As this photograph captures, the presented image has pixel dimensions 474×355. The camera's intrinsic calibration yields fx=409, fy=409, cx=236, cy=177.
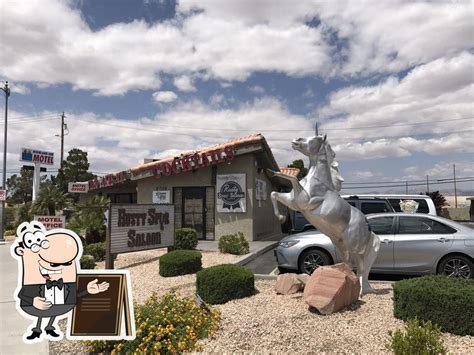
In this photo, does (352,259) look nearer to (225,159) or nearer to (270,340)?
(270,340)

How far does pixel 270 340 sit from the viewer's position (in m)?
4.76

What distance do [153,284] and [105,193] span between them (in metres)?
14.8

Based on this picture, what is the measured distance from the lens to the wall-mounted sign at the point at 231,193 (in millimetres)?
17047

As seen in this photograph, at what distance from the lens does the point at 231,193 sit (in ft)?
56.4

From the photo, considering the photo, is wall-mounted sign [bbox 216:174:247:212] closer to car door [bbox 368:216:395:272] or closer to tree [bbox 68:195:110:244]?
tree [bbox 68:195:110:244]

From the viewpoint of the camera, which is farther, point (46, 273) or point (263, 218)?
point (263, 218)

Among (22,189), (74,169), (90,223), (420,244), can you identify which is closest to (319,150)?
(420,244)

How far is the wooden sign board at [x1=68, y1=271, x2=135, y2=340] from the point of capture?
338 cm

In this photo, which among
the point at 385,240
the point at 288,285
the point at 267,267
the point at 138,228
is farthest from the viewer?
the point at 267,267

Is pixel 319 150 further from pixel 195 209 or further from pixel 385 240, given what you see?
pixel 195 209

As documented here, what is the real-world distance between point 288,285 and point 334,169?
2068mm

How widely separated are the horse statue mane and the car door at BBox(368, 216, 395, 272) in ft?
9.65

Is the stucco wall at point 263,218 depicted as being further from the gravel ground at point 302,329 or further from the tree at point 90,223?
the gravel ground at point 302,329

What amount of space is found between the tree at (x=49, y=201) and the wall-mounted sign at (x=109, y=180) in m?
3.25
